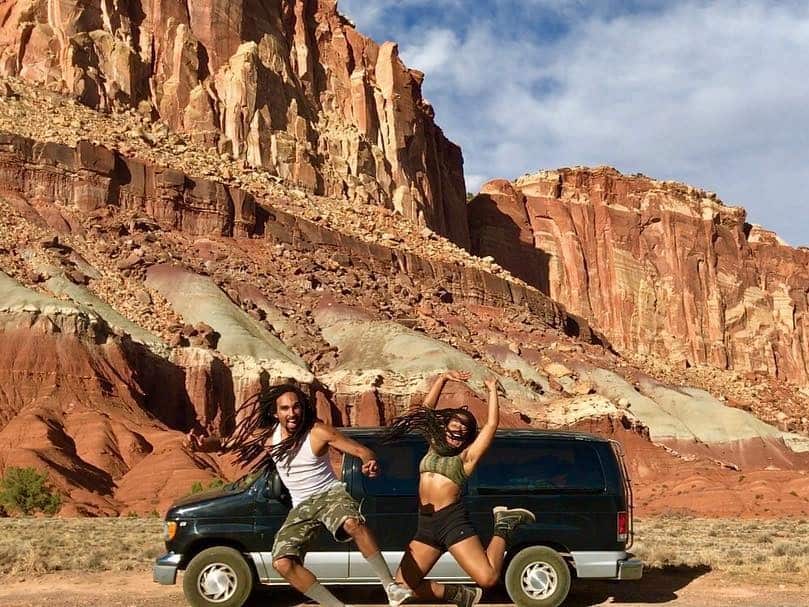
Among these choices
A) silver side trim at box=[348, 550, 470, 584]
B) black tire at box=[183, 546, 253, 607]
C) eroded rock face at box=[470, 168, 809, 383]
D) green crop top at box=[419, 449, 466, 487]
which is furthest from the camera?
eroded rock face at box=[470, 168, 809, 383]

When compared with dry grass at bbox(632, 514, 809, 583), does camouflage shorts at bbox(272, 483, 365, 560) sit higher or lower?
higher

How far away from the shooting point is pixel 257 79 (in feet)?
238

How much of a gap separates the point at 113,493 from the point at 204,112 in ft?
151

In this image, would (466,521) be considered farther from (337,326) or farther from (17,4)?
(17,4)

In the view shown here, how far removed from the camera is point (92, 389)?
115ft

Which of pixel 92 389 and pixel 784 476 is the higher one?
pixel 92 389

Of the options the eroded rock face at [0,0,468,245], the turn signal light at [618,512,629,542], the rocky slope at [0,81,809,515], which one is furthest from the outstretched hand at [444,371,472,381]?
the eroded rock face at [0,0,468,245]

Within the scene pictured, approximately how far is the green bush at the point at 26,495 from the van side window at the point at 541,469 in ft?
61.9

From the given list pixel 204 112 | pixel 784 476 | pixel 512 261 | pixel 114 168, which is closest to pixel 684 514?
pixel 784 476

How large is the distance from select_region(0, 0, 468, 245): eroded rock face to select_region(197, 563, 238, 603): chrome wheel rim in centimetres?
5959

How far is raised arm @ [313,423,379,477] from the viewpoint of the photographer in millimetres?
6224

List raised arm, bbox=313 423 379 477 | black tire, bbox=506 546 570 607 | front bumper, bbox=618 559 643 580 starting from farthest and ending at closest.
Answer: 1. front bumper, bbox=618 559 643 580
2. black tire, bbox=506 546 570 607
3. raised arm, bbox=313 423 379 477

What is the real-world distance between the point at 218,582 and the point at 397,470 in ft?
6.85

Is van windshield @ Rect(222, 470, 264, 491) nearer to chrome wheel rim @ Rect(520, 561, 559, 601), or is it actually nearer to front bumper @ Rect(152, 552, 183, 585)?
front bumper @ Rect(152, 552, 183, 585)
